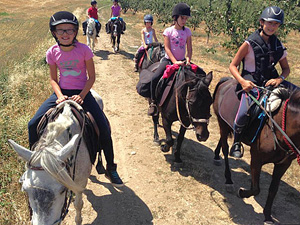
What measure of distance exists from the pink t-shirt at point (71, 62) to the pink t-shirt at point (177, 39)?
2.27 m

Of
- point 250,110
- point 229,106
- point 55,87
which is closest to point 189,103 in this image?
point 229,106

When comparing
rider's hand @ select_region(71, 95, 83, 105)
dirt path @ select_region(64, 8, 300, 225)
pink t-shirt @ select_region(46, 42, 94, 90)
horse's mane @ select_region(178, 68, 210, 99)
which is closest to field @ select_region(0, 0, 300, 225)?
dirt path @ select_region(64, 8, 300, 225)

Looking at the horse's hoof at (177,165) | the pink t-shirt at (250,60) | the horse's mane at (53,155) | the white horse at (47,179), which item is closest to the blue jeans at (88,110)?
the horse's mane at (53,155)

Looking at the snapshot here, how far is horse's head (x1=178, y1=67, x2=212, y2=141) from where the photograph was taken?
414 centimetres

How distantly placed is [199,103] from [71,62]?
2.22 metres

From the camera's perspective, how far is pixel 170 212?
13.8 ft

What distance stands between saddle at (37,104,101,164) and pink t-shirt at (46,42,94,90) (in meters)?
0.56

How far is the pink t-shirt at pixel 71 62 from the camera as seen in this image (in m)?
3.56

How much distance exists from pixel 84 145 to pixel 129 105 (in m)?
5.04

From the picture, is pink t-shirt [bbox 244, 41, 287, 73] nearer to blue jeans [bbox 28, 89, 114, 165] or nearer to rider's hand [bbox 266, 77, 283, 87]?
rider's hand [bbox 266, 77, 283, 87]

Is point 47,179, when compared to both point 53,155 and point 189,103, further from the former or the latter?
point 189,103

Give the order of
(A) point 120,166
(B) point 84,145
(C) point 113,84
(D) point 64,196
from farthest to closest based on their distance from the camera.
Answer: (C) point 113,84 → (A) point 120,166 → (B) point 84,145 → (D) point 64,196

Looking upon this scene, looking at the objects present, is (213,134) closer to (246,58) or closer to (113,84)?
(246,58)

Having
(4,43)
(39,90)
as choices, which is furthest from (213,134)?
(4,43)
